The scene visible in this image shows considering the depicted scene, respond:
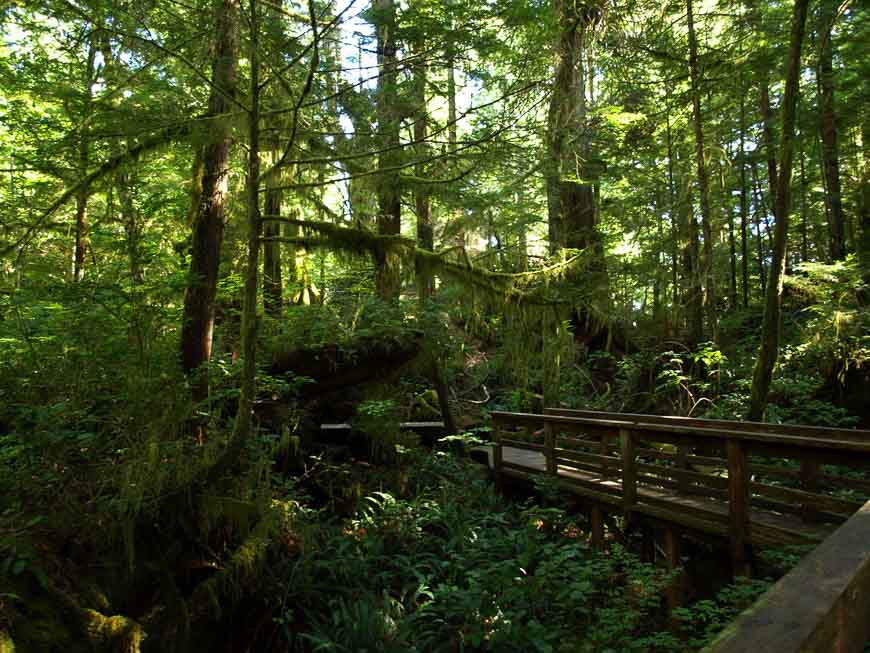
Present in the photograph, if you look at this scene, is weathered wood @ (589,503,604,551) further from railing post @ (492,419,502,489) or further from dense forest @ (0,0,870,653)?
railing post @ (492,419,502,489)

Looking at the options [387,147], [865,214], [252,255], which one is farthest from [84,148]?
[865,214]

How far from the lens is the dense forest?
16.5 feet

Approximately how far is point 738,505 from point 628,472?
55.5 inches

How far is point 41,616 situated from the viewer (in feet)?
13.4

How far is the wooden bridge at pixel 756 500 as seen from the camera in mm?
1219

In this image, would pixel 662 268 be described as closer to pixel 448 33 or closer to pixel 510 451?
pixel 510 451

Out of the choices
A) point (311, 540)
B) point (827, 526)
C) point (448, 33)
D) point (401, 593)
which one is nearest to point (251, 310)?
point (311, 540)

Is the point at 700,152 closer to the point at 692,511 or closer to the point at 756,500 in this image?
the point at 756,500

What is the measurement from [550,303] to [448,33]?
143 inches

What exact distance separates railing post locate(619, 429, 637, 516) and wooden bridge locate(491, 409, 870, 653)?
12 millimetres

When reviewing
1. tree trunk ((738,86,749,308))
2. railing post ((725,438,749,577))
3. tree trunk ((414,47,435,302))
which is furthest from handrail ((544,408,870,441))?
tree trunk ((738,86,749,308))

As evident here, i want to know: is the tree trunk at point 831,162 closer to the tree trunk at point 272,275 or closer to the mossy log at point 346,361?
the mossy log at point 346,361

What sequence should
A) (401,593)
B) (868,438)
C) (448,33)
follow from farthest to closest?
(448,33) < (401,593) < (868,438)

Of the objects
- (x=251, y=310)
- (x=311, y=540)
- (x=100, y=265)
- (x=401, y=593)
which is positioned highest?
(x=100, y=265)
